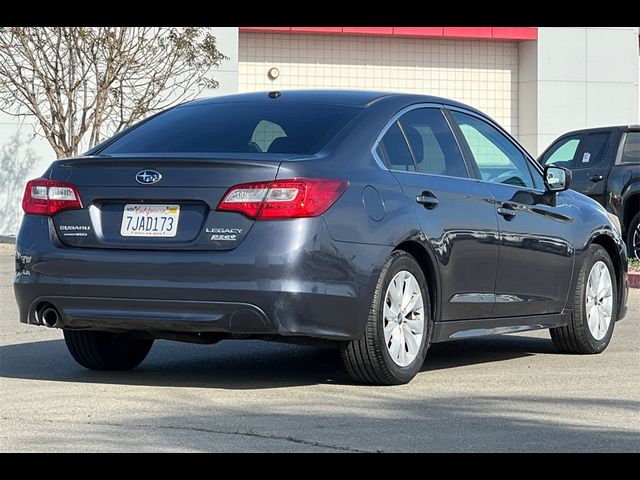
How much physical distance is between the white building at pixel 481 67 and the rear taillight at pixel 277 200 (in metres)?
22.2

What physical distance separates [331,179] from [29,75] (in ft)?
72.1

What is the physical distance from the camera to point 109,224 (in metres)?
7.48

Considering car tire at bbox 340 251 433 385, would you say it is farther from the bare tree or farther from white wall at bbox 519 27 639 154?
white wall at bbox 519 27 639 154

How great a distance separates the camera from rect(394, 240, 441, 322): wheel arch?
25.7 feet

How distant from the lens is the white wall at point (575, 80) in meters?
31.3

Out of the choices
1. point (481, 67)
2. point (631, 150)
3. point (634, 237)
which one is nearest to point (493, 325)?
point (634, 237)

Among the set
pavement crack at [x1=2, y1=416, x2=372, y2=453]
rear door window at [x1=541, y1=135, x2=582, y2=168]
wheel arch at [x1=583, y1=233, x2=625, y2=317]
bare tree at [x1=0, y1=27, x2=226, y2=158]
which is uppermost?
A: bare tree at [x1=0, y1=27, x2=226, y2=158]

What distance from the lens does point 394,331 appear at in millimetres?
7680

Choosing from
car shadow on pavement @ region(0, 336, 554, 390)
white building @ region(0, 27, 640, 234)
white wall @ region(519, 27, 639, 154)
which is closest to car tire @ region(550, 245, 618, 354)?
car shadow on pavement @ region(0, 336, 554, 390)

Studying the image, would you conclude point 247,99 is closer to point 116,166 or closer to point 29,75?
point 116,166

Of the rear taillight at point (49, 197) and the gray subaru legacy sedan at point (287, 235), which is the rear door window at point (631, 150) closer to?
the gray subaru legacy sedan at point (287, 235)

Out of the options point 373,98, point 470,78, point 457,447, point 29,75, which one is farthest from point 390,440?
point 470,78

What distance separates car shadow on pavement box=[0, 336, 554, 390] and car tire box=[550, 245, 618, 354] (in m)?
0.36

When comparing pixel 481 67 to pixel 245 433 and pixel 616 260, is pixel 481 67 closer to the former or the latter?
pixel 616 260
